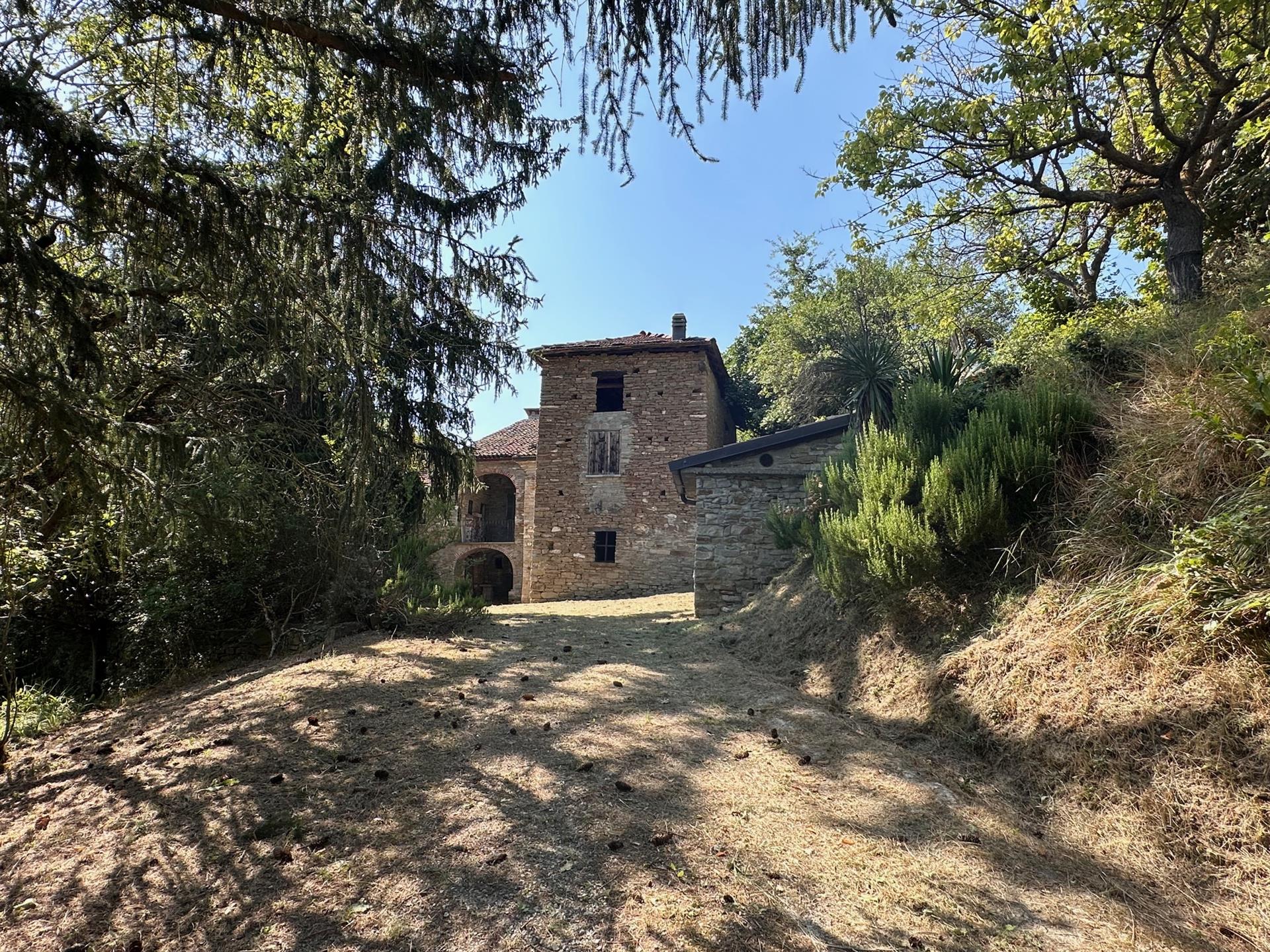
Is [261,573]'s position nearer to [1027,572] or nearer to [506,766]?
[506,766]

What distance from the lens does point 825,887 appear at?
7.93 feet

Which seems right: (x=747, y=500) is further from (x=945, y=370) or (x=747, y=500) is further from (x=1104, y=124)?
(x=1104, y=124)

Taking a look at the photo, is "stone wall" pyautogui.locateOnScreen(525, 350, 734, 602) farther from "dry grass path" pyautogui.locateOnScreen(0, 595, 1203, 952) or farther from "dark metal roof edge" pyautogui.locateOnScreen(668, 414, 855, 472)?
"dry grass path" pyautogui.locateOnScreen(0, 595, 1203, 952)

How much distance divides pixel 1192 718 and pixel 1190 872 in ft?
2.38

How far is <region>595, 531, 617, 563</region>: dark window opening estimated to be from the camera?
655 inches

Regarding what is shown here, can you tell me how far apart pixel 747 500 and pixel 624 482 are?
6985 millimetres

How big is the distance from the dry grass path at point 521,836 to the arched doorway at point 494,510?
15691 mm

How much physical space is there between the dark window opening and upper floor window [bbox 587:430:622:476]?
1689 millimetres

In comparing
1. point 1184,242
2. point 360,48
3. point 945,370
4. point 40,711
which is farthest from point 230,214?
point 1184,242

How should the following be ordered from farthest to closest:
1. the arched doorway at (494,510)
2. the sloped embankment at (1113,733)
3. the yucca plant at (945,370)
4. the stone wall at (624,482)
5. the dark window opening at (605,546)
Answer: the arched doorway at (494,510) → the dark window opening at (605,546) → the stone wall at (624,482) → the yucca plant at (945,370) → the sloped embankment at (1113,733)

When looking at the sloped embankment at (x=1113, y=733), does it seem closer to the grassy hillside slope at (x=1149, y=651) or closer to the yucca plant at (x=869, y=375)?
the grassy hillside slope at (x=1149, y=651)

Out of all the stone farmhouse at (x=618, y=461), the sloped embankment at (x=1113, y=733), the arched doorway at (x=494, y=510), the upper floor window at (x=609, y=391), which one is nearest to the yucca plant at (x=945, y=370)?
the sloped embankment at (x=1113, y=733)

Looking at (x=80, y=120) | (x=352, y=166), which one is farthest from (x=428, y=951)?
(x=352, y=166)

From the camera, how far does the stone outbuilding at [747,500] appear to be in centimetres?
988
